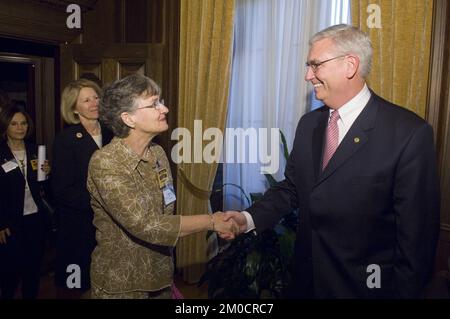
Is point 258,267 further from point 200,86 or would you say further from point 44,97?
point 44,97

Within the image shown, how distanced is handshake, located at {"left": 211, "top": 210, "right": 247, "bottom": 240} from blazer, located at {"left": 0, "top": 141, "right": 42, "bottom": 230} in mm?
1540

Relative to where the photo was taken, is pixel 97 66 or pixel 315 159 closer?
pixel 315 159

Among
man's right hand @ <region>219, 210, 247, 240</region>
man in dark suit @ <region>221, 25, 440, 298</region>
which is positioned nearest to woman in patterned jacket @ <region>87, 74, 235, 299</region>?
man's right hand @ <region>219, 210, 247, 240</region>

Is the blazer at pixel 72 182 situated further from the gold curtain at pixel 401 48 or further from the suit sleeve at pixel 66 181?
the gold curtain at pixel 401 48

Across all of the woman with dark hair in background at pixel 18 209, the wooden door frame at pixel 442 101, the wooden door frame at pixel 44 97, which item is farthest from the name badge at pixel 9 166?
the wooden door frame at pixel 442 101

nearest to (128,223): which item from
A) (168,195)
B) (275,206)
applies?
(168,195)

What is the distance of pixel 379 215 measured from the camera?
1479 mm

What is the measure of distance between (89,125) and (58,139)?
24 centimetres

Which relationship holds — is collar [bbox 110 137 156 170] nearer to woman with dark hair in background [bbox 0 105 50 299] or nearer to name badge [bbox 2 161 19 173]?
woman with dark hair in background [bbox 0 105 50 299]

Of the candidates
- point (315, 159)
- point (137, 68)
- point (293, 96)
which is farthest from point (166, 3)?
point (315, 159)

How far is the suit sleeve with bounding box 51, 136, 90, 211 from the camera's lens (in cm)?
229

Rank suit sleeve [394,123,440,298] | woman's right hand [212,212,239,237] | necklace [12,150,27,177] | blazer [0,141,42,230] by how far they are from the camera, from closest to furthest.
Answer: suit sleeve [394,123,440,298] < woman's right hand [212,212,239,237] < blazer [0,141,42,230] < necklace [12,150,27,177]

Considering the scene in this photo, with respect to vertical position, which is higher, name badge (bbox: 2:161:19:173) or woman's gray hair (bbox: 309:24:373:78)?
woman's gray hair (bbox: 309:24:373:78)
